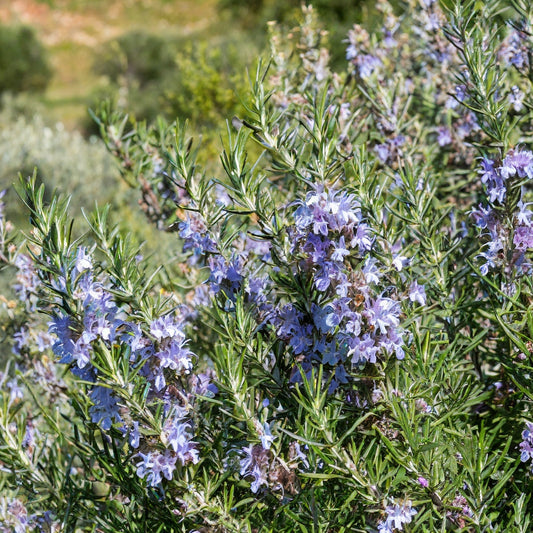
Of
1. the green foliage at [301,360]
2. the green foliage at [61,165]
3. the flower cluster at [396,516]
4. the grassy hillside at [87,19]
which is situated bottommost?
the grassy hillside at [87,19]

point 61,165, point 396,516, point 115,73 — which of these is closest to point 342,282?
point 396,516

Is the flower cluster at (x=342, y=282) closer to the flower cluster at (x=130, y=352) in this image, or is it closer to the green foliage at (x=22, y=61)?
the flower cluster at (x=130, y=352)

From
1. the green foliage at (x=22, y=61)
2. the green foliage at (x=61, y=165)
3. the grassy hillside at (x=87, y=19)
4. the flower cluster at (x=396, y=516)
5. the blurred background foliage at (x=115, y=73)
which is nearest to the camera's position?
the flower cluster at (x=396, y=516)

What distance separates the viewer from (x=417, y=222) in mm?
1629

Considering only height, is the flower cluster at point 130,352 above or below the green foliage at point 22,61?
above

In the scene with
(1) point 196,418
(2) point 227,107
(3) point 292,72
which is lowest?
(2) point 227,107

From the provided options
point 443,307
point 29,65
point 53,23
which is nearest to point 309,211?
point 443,307

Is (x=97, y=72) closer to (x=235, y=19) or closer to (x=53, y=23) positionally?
(x=235, y=19)

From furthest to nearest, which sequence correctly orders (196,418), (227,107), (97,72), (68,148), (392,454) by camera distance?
1. (97,72)
2. (68,148)
3. (227,107)
4. (196,418)
5. (392,454)

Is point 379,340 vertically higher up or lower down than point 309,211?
lower down

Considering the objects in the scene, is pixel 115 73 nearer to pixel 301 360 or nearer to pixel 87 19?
pixel 87 19

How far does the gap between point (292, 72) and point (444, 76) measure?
0.65 metres

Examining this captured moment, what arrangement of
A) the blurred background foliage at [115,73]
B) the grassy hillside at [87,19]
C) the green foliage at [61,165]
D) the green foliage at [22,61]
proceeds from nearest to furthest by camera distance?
→ the blurred background foliage at [115,73]
the green foliage at [61,165]
the green foliage at [22,61]
the grassy hillside at [87,19]

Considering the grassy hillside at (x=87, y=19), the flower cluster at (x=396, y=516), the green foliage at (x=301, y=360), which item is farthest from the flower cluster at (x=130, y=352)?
the grassy hillside at (x=87, y=19)
